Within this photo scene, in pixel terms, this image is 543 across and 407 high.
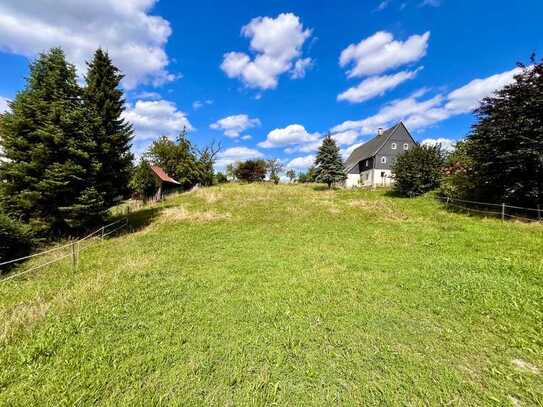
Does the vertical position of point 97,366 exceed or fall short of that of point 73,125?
it falls short

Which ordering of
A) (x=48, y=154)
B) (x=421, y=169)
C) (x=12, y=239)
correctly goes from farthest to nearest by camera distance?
(x=421, y=169)
(x=48, y=154)
(x=12, y=239)

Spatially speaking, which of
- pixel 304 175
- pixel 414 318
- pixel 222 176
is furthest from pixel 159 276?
pixel 304 175

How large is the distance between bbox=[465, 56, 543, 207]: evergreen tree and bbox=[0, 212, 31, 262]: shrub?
1920 centimetres

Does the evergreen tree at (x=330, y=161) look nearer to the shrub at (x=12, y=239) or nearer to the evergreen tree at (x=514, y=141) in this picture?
the evergreen tree at (x=514, y=141)

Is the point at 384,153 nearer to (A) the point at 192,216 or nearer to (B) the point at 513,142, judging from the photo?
(B) the point at 513,142

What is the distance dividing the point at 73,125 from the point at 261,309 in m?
11.2

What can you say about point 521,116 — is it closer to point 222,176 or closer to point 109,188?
point 109,188

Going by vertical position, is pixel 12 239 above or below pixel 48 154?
below

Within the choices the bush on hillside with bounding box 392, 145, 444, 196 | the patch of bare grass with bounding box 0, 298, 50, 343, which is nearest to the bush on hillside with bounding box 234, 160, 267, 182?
the bush on hillside with bounding box 392, 145, 444, 196

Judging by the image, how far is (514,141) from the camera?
34.9ft

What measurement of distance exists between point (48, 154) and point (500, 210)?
69.0 feet

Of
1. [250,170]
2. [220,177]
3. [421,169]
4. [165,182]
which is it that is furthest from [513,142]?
[220,177]

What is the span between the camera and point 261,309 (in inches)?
177

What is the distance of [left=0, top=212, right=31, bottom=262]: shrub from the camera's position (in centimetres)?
707
